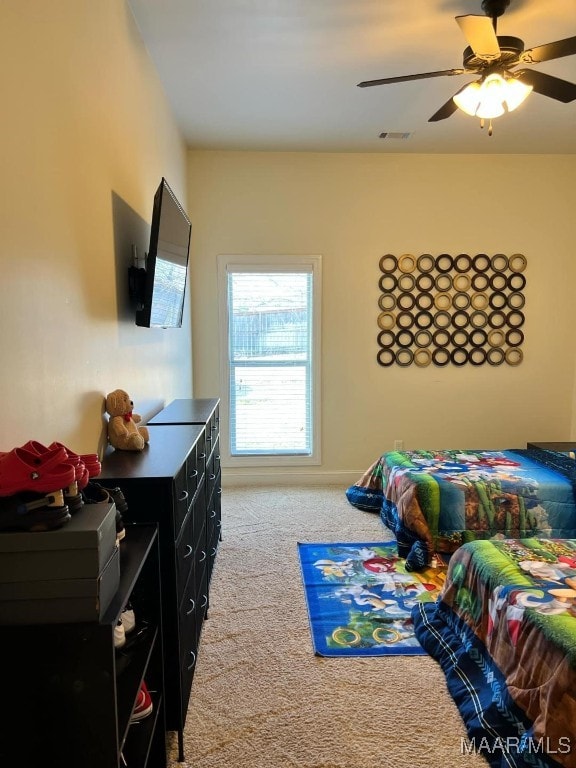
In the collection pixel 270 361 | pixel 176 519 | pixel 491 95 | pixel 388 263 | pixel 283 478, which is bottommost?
pixel 283 478

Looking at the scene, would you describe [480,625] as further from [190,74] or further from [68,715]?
[190,74]

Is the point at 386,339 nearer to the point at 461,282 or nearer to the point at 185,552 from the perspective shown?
the point at 461,282

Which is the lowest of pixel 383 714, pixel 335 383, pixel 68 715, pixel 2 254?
pixel 383 714

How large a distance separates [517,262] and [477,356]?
923mm

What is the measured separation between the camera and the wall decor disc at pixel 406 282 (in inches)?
176

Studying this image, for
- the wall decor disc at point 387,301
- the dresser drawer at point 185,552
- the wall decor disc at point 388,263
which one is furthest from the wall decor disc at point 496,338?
the dresser drawer at point 185,552

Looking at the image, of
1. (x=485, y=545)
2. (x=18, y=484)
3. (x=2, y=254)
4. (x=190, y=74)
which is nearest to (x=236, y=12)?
(x=190, y=74)

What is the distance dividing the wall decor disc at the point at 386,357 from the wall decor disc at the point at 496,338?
91cm

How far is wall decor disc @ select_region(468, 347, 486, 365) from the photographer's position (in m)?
4.57

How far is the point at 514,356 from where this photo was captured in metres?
4.62

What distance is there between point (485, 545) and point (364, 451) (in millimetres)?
2453

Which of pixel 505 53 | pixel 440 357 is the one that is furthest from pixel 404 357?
pixel 505 53

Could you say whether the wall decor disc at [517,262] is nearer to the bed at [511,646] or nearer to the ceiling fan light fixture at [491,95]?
the ceiling fan light fixture at [491,95]

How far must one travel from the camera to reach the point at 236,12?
7.83 feet
